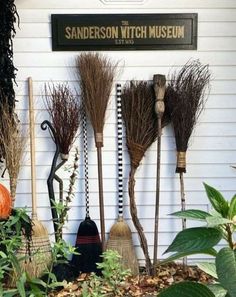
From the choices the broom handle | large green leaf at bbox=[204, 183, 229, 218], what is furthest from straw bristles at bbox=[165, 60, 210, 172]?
large green leaf at bbox=[204, 183, 229, 218]

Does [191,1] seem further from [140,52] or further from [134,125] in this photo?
[134,125]

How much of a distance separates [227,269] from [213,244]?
0.25 feet

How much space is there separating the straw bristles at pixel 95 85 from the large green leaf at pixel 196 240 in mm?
2629

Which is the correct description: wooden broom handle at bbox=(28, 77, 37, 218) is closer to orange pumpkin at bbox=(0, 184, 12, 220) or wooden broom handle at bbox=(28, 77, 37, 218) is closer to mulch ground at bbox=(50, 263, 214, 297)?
mulch ground at bbox=(50, 263, 214, 297)

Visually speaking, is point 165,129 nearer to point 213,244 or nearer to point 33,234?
point 33,234

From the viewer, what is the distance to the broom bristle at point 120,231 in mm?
3979

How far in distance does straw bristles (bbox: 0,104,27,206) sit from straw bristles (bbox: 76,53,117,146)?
2.03 ft

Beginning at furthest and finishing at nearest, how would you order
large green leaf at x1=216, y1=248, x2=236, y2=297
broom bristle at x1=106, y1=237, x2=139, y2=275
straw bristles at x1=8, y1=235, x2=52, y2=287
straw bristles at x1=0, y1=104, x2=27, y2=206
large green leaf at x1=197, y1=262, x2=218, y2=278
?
1. broom bristle at x1=106, y1=237, x2=139, y2=275
2. straw bristles at x1=0, y1=104, x2=27, y2=206
3. straw bristles at x1=8, y1=235, x2=52, y2=287
4. large green leaf at x1=197, y1=262, x2=218, y2=278
5. large green leaf at x1=216, y1=248, x2=236, y2=297

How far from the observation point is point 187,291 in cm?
124

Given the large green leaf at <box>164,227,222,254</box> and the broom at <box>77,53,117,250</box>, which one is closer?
the large green leaf at <box>164,227,222,254</box>

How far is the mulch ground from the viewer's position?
362 cm

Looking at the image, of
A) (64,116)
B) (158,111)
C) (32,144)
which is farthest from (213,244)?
(32,144)

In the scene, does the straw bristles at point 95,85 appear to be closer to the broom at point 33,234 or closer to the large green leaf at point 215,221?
the broom at point 33,234

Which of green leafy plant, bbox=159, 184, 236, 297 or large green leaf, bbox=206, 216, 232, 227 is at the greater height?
large green leaf, bbox=206, 216, 232, 227
